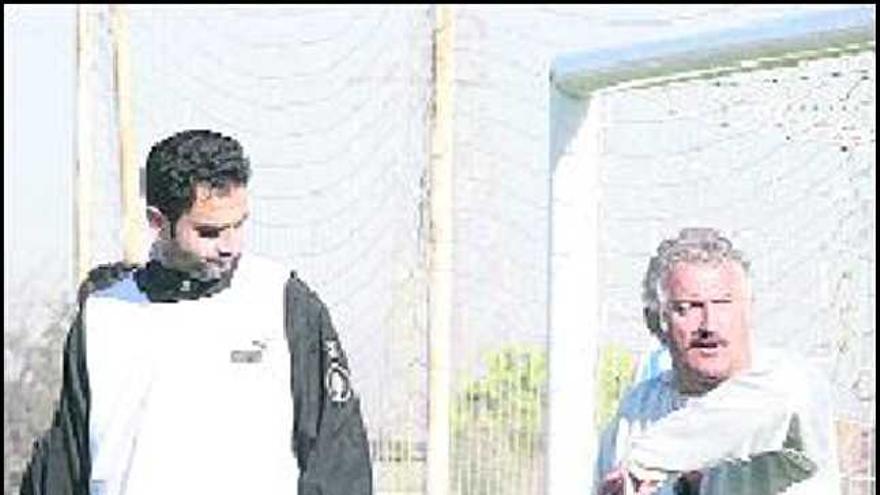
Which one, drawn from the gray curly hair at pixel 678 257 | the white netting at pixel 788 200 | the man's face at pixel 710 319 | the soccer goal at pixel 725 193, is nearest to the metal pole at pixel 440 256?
the soccer goal at pixel 725 193

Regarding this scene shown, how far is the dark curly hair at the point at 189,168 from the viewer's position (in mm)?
3754

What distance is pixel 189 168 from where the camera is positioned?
3764 mm

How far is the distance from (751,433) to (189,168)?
1132mm

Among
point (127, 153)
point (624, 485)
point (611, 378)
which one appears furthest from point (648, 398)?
point (127, 153)

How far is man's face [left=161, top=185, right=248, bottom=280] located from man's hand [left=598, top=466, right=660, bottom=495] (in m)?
1.02

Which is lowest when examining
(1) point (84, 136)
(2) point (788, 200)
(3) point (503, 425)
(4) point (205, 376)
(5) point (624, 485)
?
(3) point (503, 425)

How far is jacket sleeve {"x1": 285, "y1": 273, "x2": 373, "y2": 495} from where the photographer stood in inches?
144

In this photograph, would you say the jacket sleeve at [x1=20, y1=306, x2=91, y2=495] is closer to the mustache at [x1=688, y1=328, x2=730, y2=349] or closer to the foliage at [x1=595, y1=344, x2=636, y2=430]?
the mustache at [x1=688, y1=328, x2=730, y2=349]

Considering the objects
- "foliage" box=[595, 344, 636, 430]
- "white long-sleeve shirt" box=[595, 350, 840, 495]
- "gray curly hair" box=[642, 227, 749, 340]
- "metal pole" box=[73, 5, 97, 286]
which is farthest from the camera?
"metal pole" box=[73, 5, 97, 286]

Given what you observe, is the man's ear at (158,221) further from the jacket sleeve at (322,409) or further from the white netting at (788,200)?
the white netting at (788,200)

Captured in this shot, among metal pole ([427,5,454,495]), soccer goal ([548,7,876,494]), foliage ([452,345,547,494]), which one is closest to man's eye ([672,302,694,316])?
soccer goal ([548,7,876,494])

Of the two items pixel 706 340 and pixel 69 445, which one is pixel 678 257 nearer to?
pixel 706 340

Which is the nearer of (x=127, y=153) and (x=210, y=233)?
(x=210, y=233)

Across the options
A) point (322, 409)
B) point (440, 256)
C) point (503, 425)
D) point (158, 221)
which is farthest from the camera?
point (440, 256)
